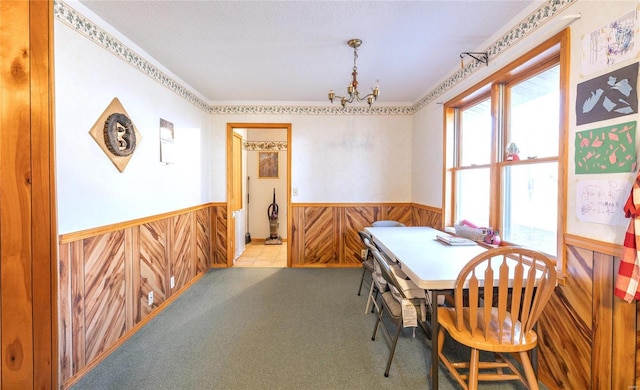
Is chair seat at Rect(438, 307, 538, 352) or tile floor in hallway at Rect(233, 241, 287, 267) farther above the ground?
chair seat at Rect(438, 307, 538, 352)

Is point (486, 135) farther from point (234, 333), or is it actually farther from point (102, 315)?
point (102, 315)

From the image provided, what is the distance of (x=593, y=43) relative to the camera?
4.67ft

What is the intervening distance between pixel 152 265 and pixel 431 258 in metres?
2.58

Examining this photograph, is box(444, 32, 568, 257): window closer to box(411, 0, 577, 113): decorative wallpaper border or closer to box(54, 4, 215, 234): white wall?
box(411, 0, 577, 113): decorative wallpaper border

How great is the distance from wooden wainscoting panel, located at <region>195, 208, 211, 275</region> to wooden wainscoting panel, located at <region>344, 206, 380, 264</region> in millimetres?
2087

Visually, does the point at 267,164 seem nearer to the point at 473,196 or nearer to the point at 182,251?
the point at 182,251

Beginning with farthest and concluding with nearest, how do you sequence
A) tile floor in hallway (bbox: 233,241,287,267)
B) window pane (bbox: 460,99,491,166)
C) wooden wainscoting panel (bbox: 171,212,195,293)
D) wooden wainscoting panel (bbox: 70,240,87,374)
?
tile floor in hallway (bbox: 233,241,287,267) → wooden wainscoting panel (bbox: 171,212,195,293) → window pane (bbox: 460,99,491,166) → wooden wainscoting panel (bbox: 70,240,87,374)

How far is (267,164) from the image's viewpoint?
599 cm

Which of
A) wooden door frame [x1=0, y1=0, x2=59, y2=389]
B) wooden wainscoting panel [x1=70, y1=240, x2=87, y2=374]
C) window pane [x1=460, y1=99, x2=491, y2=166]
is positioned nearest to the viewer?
wooden door frame [x1=0, y1=0, x2=59, y2=389]

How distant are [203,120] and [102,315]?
2725mm

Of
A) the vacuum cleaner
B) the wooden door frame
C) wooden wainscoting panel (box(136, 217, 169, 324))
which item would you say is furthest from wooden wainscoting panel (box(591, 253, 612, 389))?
the vacuum cleaner

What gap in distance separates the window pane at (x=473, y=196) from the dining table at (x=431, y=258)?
1.44 ft

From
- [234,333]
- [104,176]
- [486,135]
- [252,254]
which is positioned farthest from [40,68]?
[252,254]

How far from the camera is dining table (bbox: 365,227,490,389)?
1520 millimetres
